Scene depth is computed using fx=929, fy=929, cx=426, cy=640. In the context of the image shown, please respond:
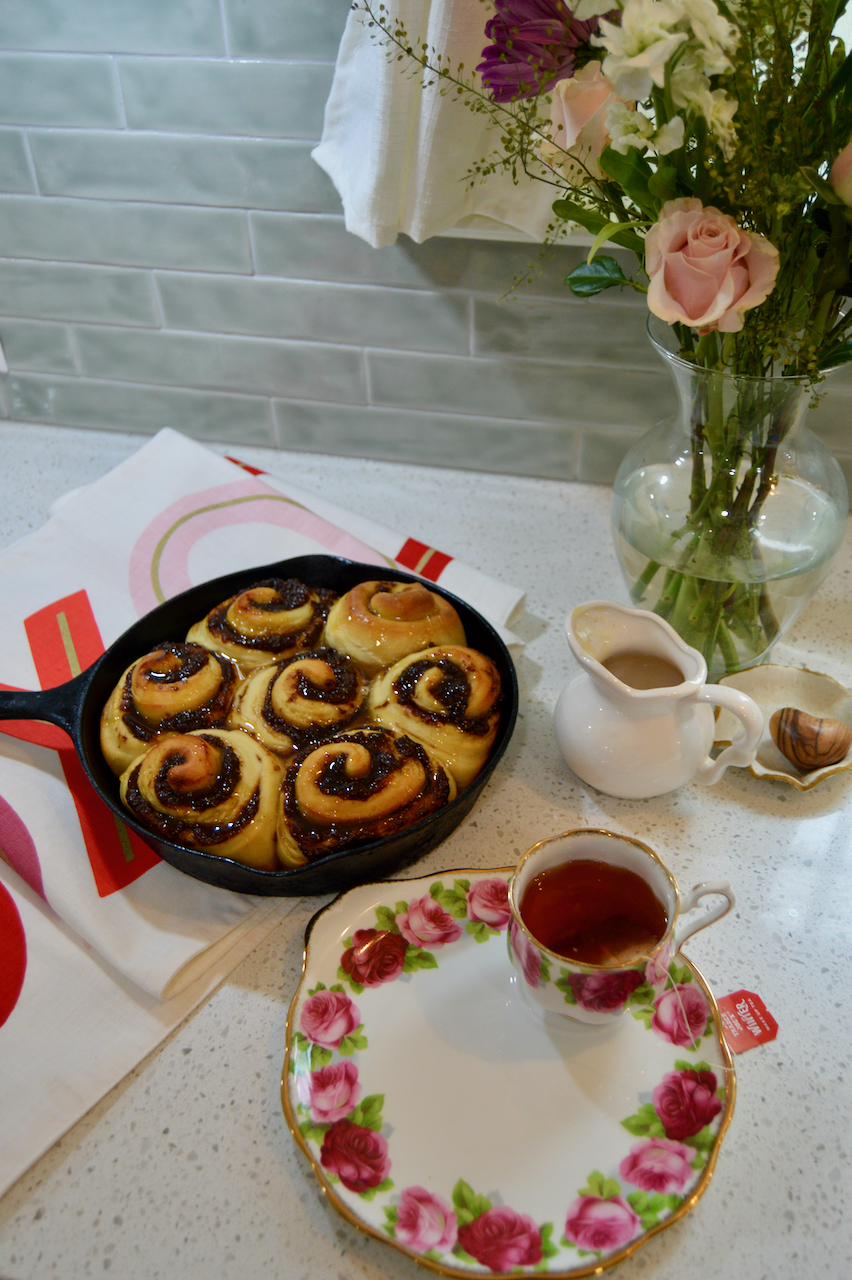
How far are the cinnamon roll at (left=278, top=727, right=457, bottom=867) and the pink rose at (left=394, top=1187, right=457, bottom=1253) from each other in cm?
21

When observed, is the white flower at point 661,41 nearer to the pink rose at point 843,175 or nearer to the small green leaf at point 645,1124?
the pink rose at point 843,175

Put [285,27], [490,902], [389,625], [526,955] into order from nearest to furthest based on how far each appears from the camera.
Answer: [526,955], [490,902], [389,625], [285,27]

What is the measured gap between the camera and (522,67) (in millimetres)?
539

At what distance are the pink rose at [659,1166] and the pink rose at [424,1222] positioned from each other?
0.10 m

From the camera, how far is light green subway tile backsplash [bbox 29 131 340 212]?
3.20ft

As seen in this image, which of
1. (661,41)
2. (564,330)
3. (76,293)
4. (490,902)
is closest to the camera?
(661,41)

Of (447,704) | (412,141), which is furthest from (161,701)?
(412,141)

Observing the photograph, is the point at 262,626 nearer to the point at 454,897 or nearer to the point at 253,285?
the point at 454,897

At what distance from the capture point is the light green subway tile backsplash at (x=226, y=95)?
3.00 ft

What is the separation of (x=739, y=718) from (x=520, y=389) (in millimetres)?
542

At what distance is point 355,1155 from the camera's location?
538 millimetres

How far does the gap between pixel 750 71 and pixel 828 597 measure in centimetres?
58

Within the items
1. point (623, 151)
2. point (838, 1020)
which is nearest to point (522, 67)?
point (623, 151)

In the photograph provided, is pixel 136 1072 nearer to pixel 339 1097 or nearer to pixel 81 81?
pixel 339 1097
